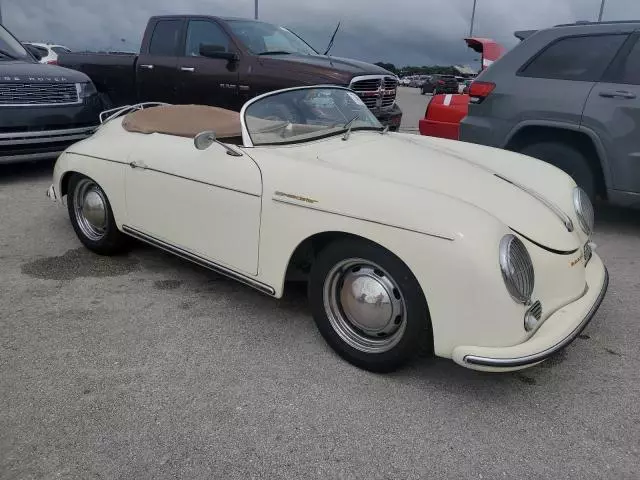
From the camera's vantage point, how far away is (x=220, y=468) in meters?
2.08

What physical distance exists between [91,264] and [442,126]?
13.5 ft

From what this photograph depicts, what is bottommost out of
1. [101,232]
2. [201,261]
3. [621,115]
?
[101,232]

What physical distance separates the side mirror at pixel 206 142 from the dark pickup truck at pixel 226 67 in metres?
3.62

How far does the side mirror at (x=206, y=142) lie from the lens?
9.79 feet

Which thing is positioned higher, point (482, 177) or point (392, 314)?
point (482, 177)

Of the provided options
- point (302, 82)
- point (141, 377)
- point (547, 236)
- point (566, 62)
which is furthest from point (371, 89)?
point (141, 377)

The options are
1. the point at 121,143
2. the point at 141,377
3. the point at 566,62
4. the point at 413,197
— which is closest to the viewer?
the point at 413,197

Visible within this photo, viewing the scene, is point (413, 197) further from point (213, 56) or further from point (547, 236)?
point (213, 56)

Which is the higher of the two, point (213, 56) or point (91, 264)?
point (213, 56)

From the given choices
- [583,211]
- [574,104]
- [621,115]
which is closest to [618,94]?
[621,115]

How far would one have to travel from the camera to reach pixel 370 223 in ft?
8.11

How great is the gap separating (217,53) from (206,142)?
4338 mm

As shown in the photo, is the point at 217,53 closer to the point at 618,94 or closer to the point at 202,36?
the point at 202,36

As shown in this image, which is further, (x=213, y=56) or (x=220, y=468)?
(x=213, y=56)
